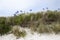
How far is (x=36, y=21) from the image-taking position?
3318 mm

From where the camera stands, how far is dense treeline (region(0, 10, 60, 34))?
3178 millimetres

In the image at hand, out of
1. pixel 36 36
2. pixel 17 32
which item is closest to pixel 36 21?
pixel 36 36

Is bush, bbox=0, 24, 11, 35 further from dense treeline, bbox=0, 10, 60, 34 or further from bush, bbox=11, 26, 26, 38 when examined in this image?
bush, bbox=11, 26, 26, 38

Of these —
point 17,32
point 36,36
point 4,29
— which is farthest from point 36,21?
point 4,29

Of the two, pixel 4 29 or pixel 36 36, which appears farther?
pixel 4 29

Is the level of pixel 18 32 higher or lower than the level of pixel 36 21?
lower

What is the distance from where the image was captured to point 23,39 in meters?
3.21

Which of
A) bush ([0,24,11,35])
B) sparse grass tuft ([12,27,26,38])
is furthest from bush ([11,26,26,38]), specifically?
bush ([0,24,11,35])

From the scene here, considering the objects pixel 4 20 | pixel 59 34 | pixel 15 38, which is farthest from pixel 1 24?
pixel 59 34

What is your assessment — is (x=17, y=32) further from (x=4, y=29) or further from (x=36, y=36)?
(x=36, y=36)

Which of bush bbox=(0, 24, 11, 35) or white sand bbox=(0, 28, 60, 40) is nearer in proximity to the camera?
white sand bbox=(0, 28, 60, 40)

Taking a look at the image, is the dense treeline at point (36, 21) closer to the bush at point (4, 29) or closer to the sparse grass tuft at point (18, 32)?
the bush at point (4, 29)

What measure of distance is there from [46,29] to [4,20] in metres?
0.81

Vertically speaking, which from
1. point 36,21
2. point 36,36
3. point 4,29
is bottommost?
point 36,36
